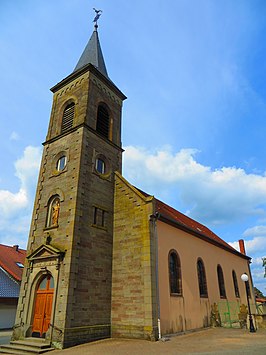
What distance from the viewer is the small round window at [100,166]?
56.3ft

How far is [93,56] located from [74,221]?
1497 centimetres

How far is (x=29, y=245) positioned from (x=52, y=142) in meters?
6.89

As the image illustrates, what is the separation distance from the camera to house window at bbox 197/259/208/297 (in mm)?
18562

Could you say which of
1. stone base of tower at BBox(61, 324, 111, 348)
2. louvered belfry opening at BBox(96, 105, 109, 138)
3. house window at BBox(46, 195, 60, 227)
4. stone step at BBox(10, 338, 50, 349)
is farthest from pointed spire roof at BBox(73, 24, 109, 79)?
stone step at BBox(10, 338, 50, 349)

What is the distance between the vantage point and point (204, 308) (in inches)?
701

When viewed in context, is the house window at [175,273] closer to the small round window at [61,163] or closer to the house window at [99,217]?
the house window at [99,217]

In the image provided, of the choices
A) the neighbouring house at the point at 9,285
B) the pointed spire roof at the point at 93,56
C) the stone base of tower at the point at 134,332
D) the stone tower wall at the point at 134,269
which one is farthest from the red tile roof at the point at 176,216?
the neighbouring house at the point at 9,285

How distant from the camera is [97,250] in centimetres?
1472

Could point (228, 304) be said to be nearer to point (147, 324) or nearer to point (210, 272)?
point (210, 272)

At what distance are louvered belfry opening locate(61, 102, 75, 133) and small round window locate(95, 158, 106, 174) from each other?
3.14m

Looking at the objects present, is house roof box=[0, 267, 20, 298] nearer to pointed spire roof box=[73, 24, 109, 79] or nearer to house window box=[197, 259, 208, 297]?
house window box=[197, 259, 208, 297]

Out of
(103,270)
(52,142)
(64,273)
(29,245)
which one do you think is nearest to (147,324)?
(103,270)

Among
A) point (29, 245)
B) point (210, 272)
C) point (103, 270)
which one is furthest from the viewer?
point (210, 272)

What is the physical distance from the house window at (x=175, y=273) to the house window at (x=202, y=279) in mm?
3251
